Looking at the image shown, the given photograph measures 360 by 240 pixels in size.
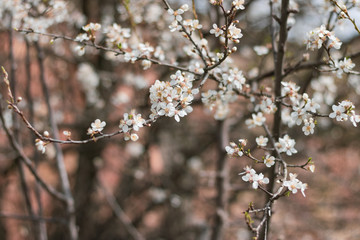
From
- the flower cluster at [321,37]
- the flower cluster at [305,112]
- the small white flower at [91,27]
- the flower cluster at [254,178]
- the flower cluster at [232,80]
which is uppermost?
the small white flower at [91,27]

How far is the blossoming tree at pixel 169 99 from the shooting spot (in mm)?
1909

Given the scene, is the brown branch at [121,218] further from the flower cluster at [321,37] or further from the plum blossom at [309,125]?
the flower cluster at [321,37]

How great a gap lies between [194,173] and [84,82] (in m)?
2.26

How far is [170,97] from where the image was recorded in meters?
1.79

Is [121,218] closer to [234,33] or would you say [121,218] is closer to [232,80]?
[232,80]

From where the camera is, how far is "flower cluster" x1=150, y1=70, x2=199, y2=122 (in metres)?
1.78

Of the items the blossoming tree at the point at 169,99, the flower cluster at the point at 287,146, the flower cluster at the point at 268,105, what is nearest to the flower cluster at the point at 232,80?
the blossoming tree at the point at 169,99

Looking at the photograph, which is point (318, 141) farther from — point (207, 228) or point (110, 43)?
point (110, 43)

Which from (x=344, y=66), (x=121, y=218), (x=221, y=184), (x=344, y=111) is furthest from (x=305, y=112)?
(x=121, y=218)

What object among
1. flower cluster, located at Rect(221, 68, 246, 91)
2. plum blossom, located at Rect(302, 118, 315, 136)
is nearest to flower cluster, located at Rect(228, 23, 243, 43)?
flower cluster, located at Rect(221, 68, 246, 91)

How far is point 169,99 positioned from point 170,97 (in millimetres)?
19

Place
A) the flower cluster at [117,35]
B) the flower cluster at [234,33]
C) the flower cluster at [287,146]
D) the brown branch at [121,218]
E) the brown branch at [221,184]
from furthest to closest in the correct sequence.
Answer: the brown branch at [121,218] < the brown branch at [221,184] < the flower cluster at [117,35] < the flower cluster at [287,146] < the flower cluster at [234,33]

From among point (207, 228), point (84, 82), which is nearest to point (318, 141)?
point (207, 228)

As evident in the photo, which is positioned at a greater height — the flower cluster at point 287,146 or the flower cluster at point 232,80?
the flower cluster at point 232,80
